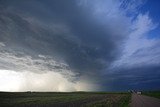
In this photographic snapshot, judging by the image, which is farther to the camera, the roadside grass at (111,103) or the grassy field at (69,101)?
the grassy field at (69,101)

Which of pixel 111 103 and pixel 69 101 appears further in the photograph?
pixel 69 101

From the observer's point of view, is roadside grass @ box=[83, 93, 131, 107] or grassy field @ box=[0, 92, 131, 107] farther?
grassy field @ box=[0, 92, 131, 107]

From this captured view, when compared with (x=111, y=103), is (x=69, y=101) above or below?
above
